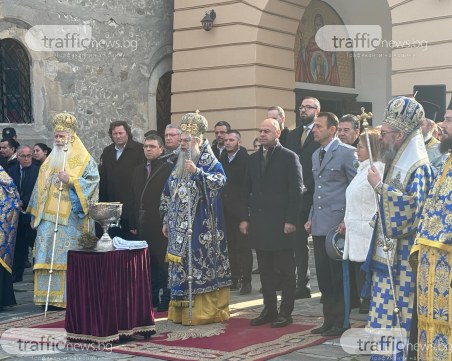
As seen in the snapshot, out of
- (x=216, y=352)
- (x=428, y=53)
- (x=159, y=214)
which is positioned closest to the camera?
(x=216, y=352)

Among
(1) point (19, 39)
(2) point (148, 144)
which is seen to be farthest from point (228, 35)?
(2) point (148, 144)

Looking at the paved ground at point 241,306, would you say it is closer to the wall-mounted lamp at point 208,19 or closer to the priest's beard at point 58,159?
the priest's beard at point 58,159

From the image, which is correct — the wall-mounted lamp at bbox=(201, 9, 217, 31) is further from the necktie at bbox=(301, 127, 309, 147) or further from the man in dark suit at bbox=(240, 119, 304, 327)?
the man in dark suit at bbox=(240, 119, 304, 327)

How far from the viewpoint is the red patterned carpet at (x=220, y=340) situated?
6.57 meters

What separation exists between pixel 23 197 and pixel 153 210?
320 cm

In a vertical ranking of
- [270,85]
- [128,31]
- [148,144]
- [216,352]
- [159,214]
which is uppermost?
[128,31]

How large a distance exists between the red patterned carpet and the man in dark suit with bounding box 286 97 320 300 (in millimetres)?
1077

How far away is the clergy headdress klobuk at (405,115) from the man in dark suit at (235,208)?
384 centimetres

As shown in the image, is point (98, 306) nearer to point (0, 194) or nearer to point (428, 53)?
point (0, 194)

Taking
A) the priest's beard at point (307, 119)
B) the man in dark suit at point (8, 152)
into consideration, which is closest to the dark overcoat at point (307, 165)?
the priest's beard at point (307, 119)

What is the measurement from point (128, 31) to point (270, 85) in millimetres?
2624

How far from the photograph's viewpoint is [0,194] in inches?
347

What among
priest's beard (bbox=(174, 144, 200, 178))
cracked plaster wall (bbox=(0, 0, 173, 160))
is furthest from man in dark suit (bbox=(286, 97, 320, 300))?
cracked plaster wall (bbox=(0, 0, 173, 160))

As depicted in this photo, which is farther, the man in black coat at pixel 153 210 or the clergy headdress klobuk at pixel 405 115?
the man in black coat at pixel 153 210
